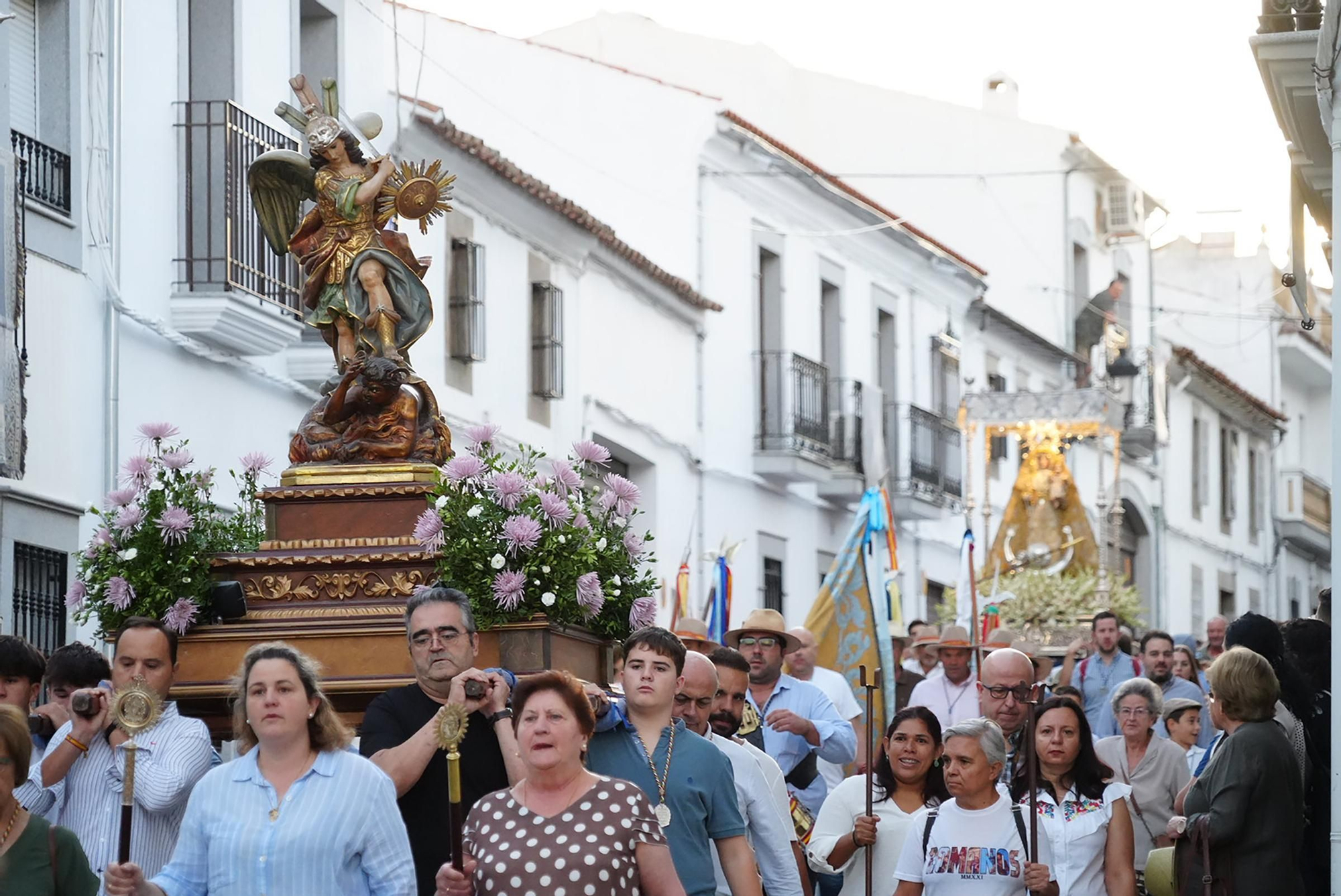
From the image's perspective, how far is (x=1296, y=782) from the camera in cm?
835

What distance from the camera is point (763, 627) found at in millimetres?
10648

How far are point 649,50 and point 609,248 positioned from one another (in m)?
8.35

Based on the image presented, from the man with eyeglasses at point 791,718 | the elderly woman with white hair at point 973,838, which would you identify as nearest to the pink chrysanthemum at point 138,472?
the man with eyeglasses at point 791,718

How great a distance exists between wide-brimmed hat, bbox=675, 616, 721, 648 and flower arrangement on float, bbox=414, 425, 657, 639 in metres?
3.11

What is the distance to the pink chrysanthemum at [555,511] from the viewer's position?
8.09 metres

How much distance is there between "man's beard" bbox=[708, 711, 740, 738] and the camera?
28.2 feet

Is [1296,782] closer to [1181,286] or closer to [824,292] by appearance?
[824,292]

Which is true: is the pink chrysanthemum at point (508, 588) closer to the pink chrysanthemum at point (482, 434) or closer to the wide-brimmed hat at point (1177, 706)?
the pink chrysanthemum at point (482, 434)

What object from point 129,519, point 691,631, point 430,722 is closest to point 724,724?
point 129,519

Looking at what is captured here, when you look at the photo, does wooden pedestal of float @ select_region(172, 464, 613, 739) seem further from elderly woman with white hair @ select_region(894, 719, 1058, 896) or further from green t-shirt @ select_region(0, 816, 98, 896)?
green t-shirt @ select_region(0, 816, 98, 896)

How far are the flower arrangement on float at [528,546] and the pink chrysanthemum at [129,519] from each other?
948 mm

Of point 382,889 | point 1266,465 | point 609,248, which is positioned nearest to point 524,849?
point 382,889

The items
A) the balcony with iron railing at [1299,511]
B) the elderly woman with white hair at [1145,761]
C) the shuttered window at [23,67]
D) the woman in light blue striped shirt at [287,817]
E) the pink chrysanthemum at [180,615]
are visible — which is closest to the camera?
the woman in light blue striped shirt at [287,817]

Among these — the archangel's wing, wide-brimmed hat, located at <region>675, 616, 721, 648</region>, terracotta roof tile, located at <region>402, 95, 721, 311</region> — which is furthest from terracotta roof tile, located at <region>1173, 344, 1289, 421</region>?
the archangel's wing
